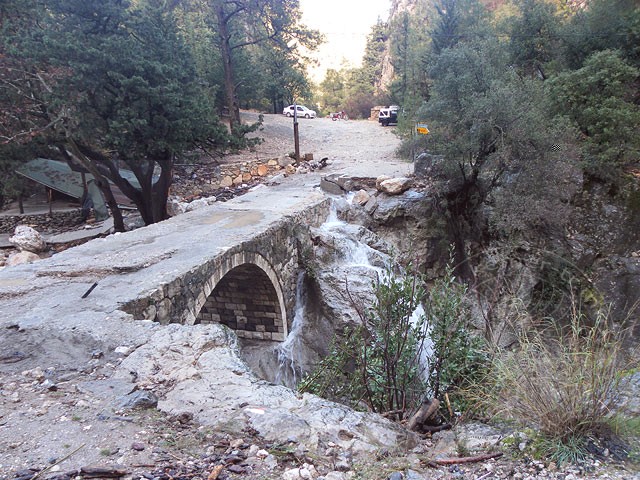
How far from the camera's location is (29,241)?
10.7 m

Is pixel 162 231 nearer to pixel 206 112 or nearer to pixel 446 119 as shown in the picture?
pixel 206 112

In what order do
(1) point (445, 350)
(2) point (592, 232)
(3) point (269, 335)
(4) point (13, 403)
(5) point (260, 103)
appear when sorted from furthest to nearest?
(5) point (260, 103) < (2) point (592, 232) < (3) point (269, 335) < (1) point (445, 350) < (4) point (13, 403)

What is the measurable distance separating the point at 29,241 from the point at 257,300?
6595 mm

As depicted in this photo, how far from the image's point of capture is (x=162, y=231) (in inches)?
299

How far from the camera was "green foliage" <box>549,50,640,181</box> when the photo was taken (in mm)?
9477

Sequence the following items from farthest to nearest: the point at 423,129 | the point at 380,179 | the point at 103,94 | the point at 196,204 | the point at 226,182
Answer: the point at 226,182 < the point at 380,179 < the point at 196,204 < the point at 423,129 < the point at 103,94

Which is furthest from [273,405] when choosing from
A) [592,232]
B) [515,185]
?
[592,232]

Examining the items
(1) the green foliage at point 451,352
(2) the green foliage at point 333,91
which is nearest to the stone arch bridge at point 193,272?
(1) the green foliage at point 451,352

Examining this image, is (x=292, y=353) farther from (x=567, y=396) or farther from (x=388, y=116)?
(x=388, y=116)

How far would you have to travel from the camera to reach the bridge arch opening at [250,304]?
7.73 metres

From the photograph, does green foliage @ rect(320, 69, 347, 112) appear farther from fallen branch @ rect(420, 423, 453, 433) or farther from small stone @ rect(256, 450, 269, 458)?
small stone @ rect(256, 450, 269, 458)

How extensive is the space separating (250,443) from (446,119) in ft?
30.1

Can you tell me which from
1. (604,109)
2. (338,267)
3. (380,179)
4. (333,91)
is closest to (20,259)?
(338,267)

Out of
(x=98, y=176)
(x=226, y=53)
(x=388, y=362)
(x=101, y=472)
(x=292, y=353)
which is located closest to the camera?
(x=101, y=472)
